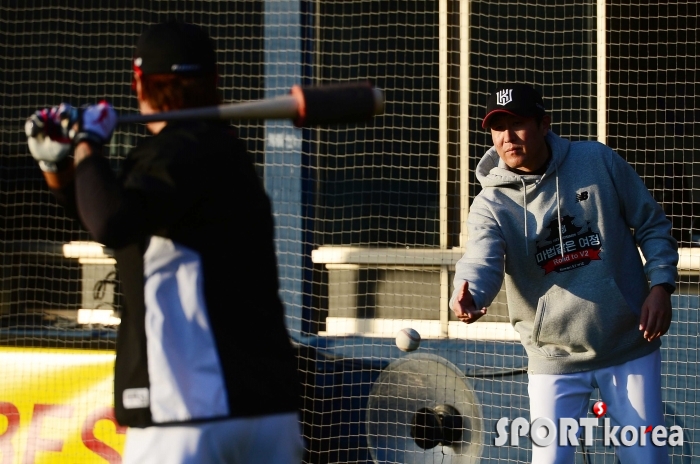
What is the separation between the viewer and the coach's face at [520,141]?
393 cm

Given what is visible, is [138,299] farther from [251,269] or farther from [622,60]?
[622,60]

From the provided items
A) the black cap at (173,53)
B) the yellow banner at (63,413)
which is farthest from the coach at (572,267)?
the yellow banner at (63,413)

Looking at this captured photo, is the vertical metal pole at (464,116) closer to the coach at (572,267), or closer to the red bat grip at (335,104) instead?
the coach at (572,267)

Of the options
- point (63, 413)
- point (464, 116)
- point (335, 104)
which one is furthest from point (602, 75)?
point (335, 104)

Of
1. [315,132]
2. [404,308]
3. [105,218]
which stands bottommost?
[404,308]

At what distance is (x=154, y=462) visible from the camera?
221 cm

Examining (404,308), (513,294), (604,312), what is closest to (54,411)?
(404,308)

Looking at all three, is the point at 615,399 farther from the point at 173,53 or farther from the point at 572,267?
the point at 173,53

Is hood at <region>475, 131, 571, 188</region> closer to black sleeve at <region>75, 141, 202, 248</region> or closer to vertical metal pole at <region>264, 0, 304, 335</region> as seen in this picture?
black sleeve at <region>75, 141, 202, 248</region>

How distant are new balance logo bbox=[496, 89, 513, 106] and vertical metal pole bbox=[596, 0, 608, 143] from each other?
268cm

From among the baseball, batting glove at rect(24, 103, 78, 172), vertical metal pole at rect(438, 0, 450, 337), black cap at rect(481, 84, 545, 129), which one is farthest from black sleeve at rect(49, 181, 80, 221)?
vertical metal pole at rect(438, 0, 450, 337)

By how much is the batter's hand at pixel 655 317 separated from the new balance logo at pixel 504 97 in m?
0.97

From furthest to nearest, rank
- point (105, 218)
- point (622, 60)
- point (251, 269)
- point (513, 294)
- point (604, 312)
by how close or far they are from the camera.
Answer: point (622, 60) → point (513, 294) → point (604, 312) → point (251, 269) → point (105, 218)

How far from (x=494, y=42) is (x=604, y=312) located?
11.2 feet
